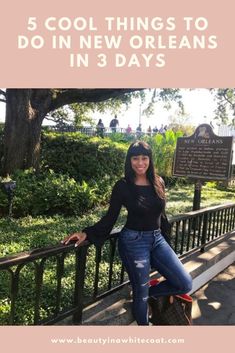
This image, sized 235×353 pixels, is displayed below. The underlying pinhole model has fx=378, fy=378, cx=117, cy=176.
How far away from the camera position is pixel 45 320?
3.01m

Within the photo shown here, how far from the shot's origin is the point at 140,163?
3123 millimetres

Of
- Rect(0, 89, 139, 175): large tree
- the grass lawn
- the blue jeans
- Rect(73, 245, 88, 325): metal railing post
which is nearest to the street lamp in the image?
the grass lawn

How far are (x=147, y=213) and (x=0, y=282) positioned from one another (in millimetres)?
1916

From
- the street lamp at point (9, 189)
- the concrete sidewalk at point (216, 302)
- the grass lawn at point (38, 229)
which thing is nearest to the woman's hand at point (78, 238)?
the concrete sidewalk at point (216, 302)

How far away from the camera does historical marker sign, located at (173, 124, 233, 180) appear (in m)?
6.33

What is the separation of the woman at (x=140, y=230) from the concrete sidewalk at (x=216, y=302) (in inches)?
42.0

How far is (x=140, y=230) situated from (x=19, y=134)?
22.1ft

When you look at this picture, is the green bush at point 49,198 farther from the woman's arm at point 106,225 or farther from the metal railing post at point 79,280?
the woman's arm at point 106,225

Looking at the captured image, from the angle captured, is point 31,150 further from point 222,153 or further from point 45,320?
point 45,320

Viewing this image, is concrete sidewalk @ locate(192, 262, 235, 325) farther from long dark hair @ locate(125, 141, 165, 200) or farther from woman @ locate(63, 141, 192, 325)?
long dark hair @ locate(125, 141, 165, 200)

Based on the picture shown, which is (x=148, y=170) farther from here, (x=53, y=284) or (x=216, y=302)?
(x=216, y=302)

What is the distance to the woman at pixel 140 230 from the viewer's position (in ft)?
10.2

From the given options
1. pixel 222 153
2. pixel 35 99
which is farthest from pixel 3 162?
pixel 222 153
